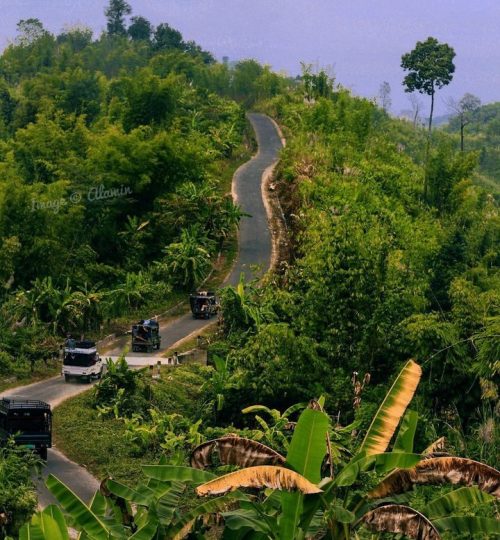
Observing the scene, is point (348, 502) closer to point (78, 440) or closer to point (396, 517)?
point (396, 517)

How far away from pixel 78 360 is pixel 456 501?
17.2 m

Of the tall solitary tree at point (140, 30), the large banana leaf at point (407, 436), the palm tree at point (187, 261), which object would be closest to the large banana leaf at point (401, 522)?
the large banana leaf at point (407, 436)

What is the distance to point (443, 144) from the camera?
46.9 metres

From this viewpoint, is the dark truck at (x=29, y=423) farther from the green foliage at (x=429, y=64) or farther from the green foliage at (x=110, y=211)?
the green foliage at (x=429, y=64)

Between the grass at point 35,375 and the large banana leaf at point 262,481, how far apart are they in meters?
16.5

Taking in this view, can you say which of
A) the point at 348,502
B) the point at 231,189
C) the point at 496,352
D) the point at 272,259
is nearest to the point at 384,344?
the point at 496,352

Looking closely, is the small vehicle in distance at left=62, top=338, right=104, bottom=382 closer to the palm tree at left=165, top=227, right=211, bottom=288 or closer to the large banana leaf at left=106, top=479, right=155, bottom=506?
the palm tree at left=165, top=227, right=211, bottom=288

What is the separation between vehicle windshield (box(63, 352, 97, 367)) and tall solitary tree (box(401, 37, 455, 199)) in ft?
141

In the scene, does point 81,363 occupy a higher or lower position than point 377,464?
lower

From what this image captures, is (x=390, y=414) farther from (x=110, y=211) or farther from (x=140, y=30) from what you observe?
(x=140, y=30)

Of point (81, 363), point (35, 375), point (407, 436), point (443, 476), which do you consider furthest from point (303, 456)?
point (35, 375)

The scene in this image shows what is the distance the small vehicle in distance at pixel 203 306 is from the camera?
35.0 metres

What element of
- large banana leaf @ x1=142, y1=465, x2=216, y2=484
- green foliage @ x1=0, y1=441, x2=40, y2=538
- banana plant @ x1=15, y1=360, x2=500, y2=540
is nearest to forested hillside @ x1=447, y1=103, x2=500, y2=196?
green foliage @ x1=0, y1=441, x2=40, y2=538

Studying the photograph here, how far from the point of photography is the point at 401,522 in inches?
409
